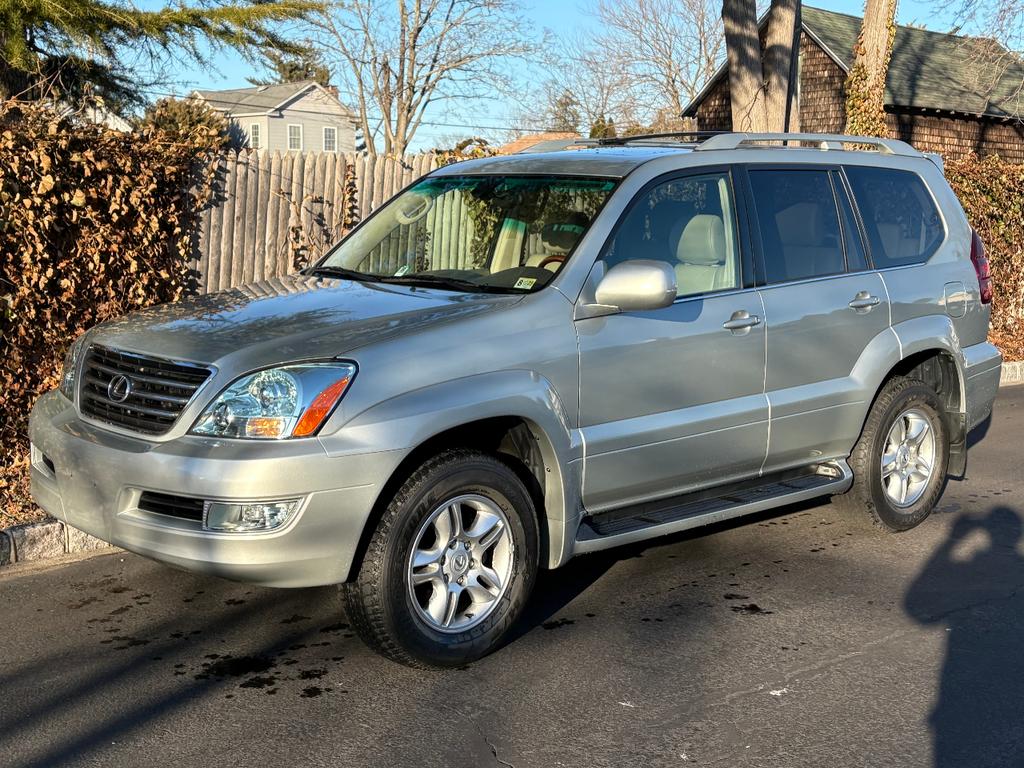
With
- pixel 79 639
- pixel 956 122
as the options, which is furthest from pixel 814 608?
pixel 956 122

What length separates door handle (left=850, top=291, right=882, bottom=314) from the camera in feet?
19.8

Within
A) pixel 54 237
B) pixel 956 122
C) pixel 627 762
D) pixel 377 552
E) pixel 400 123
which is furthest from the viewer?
pixel 400 123

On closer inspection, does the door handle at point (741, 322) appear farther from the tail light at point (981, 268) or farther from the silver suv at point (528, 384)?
the tail light at point (981, 268)

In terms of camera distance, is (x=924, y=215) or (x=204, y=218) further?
(x=204, y=218)

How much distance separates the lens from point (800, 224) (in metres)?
5.96

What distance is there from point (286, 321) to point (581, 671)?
1754 millimetres

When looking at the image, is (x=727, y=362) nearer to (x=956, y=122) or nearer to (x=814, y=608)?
(x=814, y=608)

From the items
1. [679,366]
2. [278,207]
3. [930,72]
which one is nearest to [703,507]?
[679,366]

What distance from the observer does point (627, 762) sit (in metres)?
3.80

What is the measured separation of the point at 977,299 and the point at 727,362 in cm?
227

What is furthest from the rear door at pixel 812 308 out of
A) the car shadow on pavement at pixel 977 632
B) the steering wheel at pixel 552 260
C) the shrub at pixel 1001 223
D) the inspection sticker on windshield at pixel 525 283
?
the shrub at pixel 1001 223

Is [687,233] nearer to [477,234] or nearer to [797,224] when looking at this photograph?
[797,224]

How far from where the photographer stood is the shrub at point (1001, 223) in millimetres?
13570

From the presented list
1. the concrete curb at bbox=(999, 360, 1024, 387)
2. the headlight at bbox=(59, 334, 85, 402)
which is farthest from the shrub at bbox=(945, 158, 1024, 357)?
the headlight at bbox=(59, 334, 85, 402)
